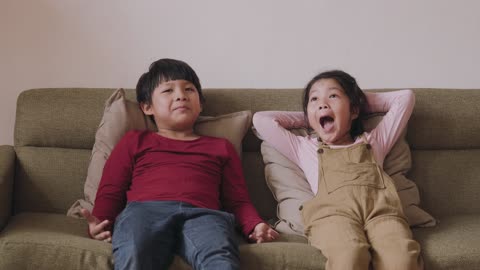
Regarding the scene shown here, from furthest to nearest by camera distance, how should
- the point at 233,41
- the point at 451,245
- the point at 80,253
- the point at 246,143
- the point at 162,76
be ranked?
the point at 233,41 → the point at 246,143 → the point at 162,76 → the point at 451,245 → the point at 80,253

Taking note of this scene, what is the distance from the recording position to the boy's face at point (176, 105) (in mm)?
1996

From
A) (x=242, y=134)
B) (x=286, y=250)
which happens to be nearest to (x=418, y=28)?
(x=242, y=134)

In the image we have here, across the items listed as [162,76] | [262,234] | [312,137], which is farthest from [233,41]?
[262,234]

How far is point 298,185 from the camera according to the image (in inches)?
79.0

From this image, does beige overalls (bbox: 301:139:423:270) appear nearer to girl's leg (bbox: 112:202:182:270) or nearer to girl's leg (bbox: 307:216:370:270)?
girl's leg (bbox: 307:216:370:270)

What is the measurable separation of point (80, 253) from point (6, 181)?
1.75 ft

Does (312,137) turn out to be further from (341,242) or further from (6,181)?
(6,181)

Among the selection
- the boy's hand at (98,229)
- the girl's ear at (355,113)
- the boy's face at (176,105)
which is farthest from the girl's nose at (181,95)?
the girl's ear at (355,113)

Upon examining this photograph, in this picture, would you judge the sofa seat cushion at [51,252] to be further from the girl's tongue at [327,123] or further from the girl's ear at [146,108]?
the girl's tongue at [327,123]

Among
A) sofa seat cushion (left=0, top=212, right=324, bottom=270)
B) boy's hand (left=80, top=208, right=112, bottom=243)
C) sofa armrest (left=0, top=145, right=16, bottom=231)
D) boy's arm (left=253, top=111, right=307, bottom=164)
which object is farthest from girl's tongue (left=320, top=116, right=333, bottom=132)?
sofa armrest (left=0, top=145, right=16, bottom=231)

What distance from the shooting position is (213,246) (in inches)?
62.2

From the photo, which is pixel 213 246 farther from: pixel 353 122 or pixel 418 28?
pixel 418 28

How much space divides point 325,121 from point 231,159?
0.37m

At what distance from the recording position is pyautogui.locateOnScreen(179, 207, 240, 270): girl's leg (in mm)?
1539
